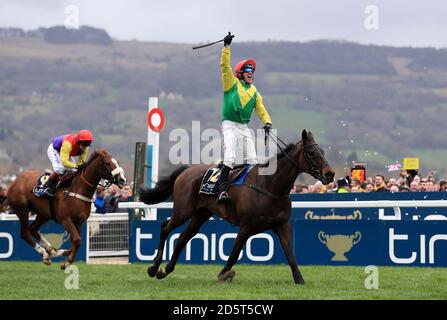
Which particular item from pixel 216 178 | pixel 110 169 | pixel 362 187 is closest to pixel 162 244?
pixel 216 178

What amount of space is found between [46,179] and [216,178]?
3.49 meters

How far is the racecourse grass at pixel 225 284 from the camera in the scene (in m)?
9.78

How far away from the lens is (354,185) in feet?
55.2

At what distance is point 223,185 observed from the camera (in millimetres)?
11523

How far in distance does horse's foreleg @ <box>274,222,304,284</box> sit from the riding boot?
13.4 ft

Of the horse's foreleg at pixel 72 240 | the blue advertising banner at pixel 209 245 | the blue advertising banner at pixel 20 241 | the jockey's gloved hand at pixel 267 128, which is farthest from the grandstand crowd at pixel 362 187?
the jockey's gloved hand at pixel 267 128

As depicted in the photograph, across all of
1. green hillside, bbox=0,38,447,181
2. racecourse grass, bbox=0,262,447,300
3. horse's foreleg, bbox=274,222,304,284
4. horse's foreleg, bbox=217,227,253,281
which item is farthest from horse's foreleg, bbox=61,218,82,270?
green hillside, bbox=0,38,447,181

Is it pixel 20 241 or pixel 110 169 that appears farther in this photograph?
pixel 20 241

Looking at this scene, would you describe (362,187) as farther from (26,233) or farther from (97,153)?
(26,233)

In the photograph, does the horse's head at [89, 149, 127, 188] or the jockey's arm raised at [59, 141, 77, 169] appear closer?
the horse's head at [89, 149, 127, 188]

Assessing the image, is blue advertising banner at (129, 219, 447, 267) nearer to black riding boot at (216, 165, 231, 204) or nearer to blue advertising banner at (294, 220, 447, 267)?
blue advertising banner at (294, 220, 447, 267)

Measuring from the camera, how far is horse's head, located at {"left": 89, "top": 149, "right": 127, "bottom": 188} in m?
13.1

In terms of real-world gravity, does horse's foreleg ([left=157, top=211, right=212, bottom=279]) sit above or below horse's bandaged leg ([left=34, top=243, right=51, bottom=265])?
above

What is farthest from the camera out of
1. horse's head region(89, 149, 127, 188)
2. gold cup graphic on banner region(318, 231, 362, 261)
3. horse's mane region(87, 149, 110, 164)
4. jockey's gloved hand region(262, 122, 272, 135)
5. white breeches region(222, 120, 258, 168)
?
gold cup graphic on banner region(318, 231, 362, 261)
